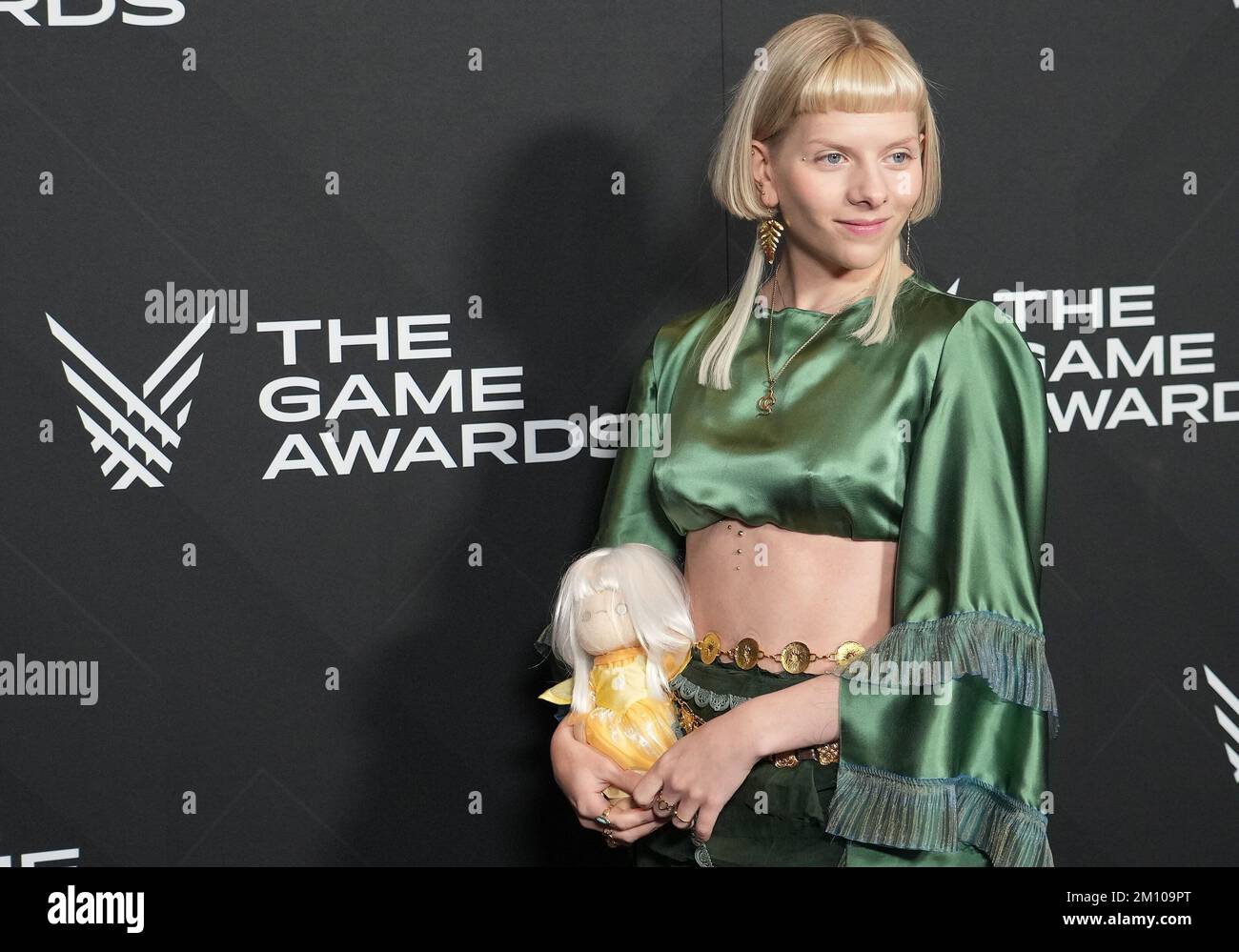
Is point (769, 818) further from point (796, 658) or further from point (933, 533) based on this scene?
point (933, 533)

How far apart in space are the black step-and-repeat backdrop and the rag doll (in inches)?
31.9

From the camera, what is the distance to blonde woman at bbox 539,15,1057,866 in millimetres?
1948

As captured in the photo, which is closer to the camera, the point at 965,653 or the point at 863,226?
the point at 965,653

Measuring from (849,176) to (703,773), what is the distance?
2.97 feet

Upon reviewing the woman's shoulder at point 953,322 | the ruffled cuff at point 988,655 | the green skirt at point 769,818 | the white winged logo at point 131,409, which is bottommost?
the green skirt at point 769,818

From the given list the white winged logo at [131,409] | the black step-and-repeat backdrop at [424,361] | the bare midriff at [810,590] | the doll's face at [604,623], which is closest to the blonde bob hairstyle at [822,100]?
the bare midriff at [810,590]

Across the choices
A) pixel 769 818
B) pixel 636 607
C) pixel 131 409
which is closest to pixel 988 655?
pixel 769 818

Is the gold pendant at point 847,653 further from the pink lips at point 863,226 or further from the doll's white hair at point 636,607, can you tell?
the pink lips at point 863,226

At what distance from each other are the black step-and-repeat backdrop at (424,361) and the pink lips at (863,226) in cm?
84

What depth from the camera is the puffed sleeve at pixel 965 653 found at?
1933 mm

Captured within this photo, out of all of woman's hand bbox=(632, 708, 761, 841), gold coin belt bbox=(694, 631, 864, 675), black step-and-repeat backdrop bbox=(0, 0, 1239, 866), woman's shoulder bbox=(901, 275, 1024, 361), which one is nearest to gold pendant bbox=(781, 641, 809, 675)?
gold coin belt bbox=(694, 631, 864, 675)

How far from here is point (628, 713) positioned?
2109 mm

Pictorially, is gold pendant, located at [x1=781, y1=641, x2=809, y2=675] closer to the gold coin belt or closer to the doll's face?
the gold coin belt
